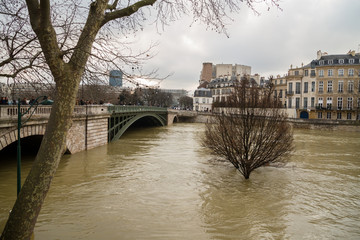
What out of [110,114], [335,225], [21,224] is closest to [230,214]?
[335,225]

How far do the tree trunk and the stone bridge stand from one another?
279 inches

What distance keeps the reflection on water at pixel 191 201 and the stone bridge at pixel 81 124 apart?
191 centimetres

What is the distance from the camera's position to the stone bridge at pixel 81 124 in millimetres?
12483

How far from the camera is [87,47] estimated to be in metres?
5.24

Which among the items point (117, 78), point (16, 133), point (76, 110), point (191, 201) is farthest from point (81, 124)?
Result: point (117, 78)

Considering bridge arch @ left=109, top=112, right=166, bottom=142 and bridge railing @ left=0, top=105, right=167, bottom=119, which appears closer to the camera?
bridge railing @ left=0, top=105, right=167, bottom=119

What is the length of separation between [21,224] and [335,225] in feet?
31.1

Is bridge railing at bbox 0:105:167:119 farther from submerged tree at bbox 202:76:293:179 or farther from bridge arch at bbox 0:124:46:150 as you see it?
submerged tree at bbox 202:76:293:179

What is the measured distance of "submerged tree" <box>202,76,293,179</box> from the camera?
565 inches

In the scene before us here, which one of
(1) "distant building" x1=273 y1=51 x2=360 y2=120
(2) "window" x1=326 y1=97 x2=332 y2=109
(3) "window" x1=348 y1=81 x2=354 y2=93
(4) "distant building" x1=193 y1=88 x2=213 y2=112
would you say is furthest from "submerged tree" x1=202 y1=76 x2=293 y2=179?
(4) "distant building" x1=193 y1=88 x2=213 y2=112

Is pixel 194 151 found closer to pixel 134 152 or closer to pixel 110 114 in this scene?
pixel 134 152

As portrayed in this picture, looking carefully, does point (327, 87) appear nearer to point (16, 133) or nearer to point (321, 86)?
point (321, 86)

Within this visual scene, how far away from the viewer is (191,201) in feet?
38.8

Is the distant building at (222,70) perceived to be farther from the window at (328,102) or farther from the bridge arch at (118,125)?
the bridge arch at (118,125)
